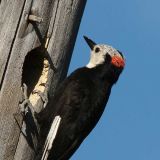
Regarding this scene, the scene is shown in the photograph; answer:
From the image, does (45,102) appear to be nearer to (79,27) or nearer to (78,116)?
(78,116)

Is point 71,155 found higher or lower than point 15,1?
lower

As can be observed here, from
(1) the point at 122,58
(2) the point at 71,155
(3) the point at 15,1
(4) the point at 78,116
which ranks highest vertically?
(3) the point at 15,1

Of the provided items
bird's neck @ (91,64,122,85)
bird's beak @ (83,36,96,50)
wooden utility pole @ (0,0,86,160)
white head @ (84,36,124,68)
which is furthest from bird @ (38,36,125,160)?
bird's beak @ (83,36,96,50)

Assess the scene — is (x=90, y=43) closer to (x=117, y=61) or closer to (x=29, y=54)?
(x=117, y=61)

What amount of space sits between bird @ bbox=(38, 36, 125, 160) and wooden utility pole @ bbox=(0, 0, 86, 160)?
0.37 feet

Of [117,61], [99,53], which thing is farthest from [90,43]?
[117,61]

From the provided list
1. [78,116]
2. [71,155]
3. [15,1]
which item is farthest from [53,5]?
[71,155]

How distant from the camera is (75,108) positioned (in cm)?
393

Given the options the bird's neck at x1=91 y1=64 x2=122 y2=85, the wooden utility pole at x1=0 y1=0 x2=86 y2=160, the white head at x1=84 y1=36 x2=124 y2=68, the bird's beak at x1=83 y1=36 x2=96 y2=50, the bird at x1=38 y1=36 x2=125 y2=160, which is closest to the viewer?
the wooden utility pole at x1=0 y1=0 x2=86 y2=160

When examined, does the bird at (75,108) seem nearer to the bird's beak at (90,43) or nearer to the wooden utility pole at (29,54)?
the wooden utility pole at (29,54)

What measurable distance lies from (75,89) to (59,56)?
30cm

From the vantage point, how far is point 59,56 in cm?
395

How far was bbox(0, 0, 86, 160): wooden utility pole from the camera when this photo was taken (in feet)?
11.8

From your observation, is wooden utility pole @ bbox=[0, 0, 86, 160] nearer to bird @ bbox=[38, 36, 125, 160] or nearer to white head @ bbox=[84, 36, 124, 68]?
bird @ bbox=[38, 36, 125, 160]
